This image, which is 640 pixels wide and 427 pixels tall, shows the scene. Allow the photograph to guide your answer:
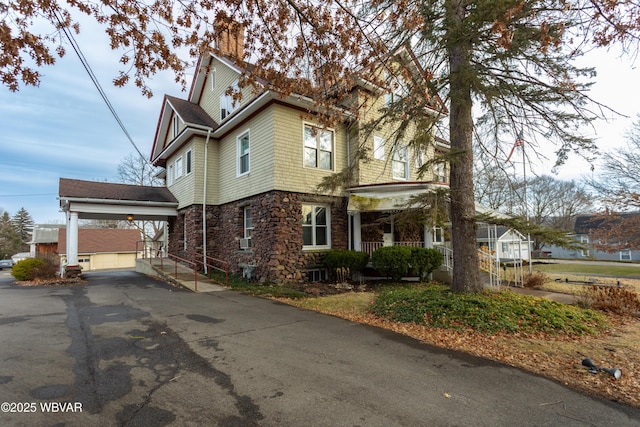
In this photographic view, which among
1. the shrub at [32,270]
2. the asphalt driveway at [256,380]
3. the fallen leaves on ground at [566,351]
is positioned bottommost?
the fallen leaves on ground at [566,351]

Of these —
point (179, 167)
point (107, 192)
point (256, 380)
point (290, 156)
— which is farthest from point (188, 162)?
point (256, 380)

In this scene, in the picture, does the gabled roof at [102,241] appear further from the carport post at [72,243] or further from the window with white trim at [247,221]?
the window with white trim at [247,221]

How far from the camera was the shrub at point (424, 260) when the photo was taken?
1085 cm

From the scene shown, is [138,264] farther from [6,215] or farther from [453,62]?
[6,215]

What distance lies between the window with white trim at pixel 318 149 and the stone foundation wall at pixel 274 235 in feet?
4.36

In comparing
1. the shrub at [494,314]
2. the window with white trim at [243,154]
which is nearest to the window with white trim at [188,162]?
the window with white trim at [243,154]

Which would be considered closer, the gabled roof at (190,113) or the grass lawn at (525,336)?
the grass lawn at (525,336)

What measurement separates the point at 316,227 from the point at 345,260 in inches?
71.0

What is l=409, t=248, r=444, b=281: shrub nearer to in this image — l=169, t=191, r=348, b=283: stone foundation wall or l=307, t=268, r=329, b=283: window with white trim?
l=169, t=191, r=348, b=283: stone foundation wall

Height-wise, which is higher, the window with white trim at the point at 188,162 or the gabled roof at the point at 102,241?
the window with white trim at the point at 188,162

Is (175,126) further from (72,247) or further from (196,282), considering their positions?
(196,282)

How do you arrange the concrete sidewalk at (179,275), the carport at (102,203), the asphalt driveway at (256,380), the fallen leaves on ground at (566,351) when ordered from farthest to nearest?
the carport at (102,203) → the concrete sidewalk at (179,275) → the fallen leaves on ground at (566,351) → the asphalt driveway at (256,380)

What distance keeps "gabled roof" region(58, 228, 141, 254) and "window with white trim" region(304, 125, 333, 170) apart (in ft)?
116

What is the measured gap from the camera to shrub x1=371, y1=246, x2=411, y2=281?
1062 centimetres
